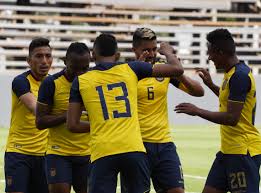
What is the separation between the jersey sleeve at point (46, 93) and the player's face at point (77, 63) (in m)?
0.25

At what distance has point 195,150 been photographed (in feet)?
58.9

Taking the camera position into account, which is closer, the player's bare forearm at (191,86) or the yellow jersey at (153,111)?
the yellow jersey at (153,111)

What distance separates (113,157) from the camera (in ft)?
22.3

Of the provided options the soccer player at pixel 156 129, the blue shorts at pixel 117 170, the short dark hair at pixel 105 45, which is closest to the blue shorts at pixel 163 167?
the soccer player at pixel 156 129

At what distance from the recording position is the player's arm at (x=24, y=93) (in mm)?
8281

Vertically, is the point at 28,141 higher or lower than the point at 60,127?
lower

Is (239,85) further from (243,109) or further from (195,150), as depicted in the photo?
(195,150)

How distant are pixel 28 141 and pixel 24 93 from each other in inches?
21.5

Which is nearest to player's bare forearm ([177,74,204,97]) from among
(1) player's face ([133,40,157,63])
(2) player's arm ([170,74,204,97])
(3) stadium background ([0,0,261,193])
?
(2) player's arm ([170,74,204,97])

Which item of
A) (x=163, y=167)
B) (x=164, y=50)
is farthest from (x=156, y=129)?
(x=164, y=50)

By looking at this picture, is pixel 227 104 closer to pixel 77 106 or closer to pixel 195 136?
pixel 77 106

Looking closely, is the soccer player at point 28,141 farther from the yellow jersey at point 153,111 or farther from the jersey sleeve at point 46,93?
the yellow jersey at point 153,111

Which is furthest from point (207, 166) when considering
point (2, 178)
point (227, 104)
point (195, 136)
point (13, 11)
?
point (13, 11)

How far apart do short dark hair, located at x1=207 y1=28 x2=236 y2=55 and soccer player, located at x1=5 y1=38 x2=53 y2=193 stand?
1.89 m
